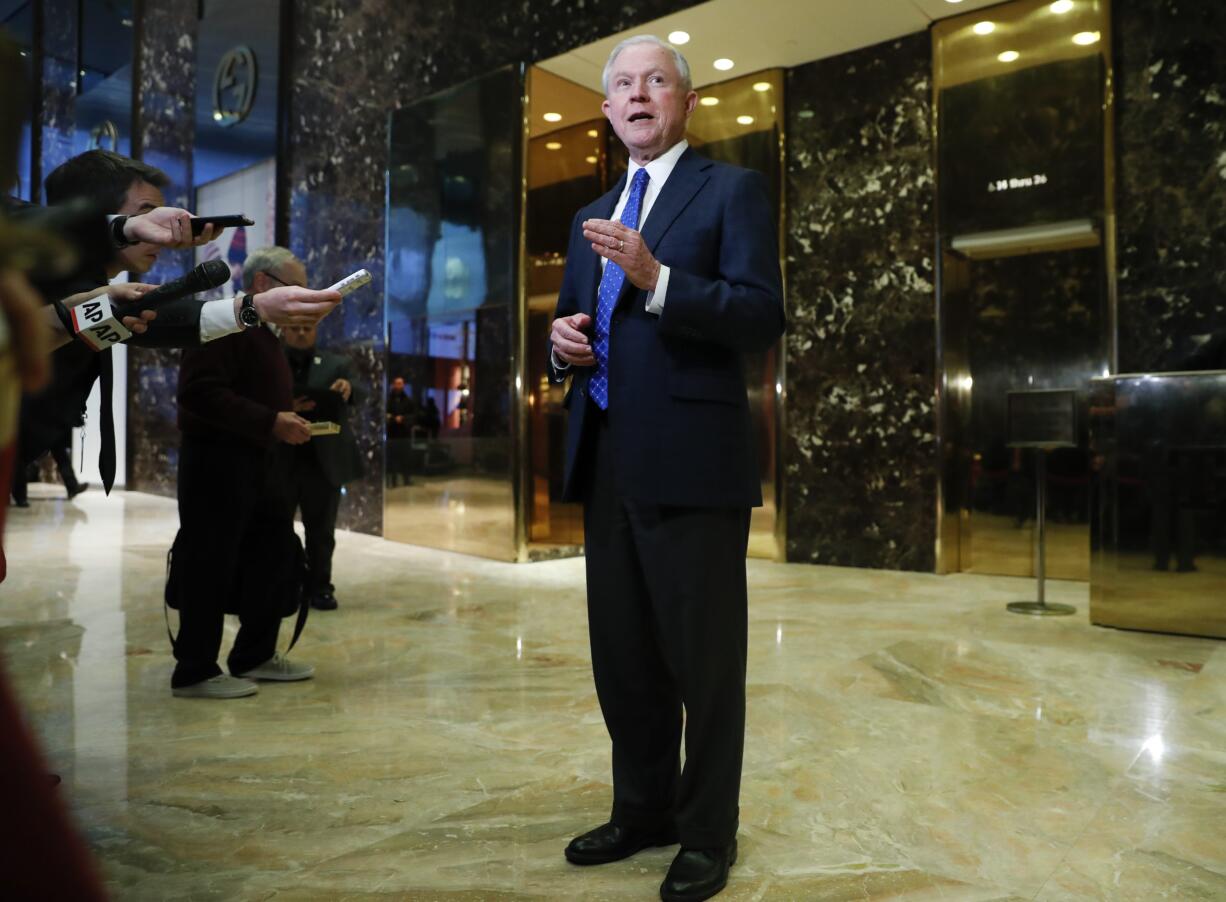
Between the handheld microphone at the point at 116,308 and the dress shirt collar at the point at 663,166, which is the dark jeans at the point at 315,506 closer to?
the handheld microphone at the point at 116,308

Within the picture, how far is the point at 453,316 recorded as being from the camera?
7.01 m

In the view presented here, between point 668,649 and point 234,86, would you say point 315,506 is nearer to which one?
point 668,649

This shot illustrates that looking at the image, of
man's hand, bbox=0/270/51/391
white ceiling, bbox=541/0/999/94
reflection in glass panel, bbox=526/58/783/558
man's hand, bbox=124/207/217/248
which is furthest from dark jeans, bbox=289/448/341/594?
man's hand, bbox=0/270/51/391

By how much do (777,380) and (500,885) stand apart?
206 inches

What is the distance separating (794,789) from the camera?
7.59ft

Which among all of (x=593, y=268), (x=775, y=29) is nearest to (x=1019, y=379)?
(x=775, y=29)

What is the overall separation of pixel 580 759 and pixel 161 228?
5.51ft

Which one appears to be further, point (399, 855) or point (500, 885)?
point (399, 855)

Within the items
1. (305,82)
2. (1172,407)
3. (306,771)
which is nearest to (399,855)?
(306,771)

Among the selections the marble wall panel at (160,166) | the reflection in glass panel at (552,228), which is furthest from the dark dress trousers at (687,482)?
the marble wall panel at (160,166)

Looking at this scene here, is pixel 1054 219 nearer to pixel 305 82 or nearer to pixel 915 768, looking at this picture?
pixel 915 768

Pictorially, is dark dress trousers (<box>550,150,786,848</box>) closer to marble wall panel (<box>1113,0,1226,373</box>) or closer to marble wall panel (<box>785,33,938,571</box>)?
marble wall panel (<box>1113,0,1226,373</box>)

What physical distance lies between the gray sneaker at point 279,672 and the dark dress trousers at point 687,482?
1.85m

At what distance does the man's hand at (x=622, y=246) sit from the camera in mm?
1637
